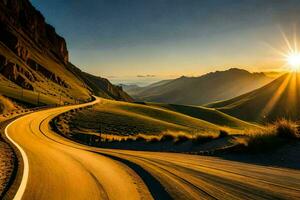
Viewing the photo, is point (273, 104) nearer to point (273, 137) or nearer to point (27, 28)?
point (27, 28)

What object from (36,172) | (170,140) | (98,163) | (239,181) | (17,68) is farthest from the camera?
(17,68)

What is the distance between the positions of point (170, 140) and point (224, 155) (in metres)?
11.1

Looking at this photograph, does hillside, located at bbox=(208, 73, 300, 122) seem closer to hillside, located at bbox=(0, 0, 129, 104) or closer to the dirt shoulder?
hillside, located at bbox=(0, 0, 129, 104)

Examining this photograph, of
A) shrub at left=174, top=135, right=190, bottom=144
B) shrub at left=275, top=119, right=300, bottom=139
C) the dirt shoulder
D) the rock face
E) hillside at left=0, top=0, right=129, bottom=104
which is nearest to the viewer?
the dirt shoulder

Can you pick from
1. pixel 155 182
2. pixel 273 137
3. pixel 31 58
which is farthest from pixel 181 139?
pixel 31 58

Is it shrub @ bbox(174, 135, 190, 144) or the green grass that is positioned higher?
the green grass

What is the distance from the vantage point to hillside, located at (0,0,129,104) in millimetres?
95088

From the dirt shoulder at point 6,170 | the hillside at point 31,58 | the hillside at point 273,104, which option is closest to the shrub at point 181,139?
the dirt shoulder at point 6,170

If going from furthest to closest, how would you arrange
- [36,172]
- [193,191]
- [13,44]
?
[13,44] → [36,172] → [193,191]

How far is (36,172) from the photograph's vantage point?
10.7 m

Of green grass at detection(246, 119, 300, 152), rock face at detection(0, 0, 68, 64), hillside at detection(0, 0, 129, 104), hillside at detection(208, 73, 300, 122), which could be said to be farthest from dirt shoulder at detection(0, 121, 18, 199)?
hillside at detection(208, 73, 300, 122)

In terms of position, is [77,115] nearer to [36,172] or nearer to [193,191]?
→ [36,172]

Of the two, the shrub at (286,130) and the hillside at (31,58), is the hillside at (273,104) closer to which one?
the hillside at (31,58)

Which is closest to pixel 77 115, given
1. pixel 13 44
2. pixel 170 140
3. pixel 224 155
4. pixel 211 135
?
pixel 170 140
